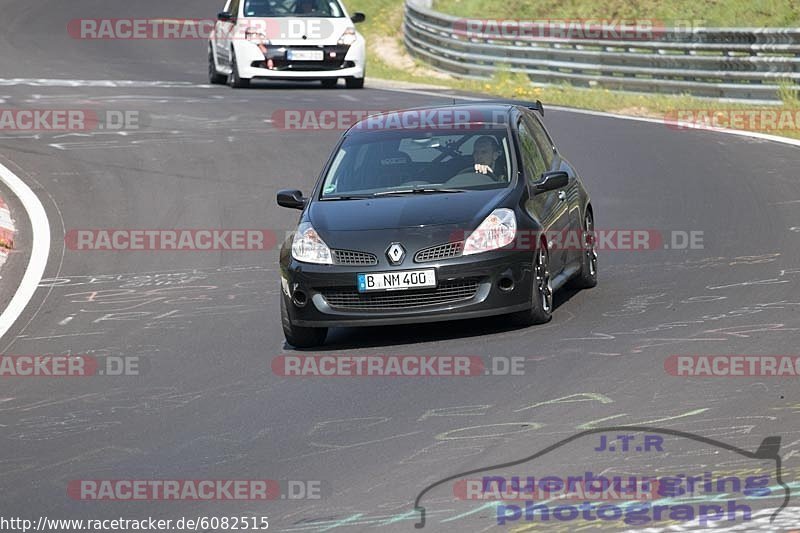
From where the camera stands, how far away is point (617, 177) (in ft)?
59.7

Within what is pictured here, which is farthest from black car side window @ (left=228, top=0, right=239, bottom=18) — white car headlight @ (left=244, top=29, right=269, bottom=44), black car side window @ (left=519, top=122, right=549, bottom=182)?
black car side window @ (left=519, top=122, right=549, bottom=182)

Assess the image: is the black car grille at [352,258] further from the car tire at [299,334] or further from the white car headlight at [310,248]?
the car tire at [299,334]

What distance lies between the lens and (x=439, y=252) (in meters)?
10.7

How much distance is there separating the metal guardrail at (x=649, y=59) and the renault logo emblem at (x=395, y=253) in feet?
44.7

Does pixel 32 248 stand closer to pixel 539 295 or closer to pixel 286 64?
pixel 539 295

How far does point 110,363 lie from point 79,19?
31.1 meters

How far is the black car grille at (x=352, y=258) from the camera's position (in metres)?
10.6

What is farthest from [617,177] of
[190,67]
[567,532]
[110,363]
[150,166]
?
[190,67]

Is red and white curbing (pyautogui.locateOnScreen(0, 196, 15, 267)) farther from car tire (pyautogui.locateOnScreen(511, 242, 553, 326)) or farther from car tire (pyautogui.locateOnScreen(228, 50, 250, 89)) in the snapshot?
car tire (pyautogui.locateOnScreen(228, 50, 250, 89))

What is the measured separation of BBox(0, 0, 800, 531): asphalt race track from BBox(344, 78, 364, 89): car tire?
618 centimetres

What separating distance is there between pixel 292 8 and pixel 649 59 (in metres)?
6.11

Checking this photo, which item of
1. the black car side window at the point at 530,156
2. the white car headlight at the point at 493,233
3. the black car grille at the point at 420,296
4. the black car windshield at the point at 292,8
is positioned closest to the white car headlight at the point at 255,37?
the black car windshield at the point at 292,8

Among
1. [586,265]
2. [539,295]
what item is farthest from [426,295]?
[586,265]

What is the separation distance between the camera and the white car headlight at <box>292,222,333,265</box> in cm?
1086
